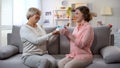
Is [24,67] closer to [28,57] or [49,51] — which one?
[28,57]

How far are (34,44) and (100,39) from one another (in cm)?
102

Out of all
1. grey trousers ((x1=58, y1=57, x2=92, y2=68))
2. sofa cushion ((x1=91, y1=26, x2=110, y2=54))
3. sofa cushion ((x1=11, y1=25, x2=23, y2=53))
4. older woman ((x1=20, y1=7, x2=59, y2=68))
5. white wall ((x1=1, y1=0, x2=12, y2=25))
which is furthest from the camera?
white wall ((x1=1, y1=0, x2=12, y2=25))

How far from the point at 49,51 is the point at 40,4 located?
2959 millimetres

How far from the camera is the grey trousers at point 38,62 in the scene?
2445mm

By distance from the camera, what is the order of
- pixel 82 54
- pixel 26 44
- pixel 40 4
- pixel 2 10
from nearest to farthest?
pixel 82 54, pixel 26 44, pixel 2 10, pixel 40 4

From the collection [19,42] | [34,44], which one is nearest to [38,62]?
[34,44]

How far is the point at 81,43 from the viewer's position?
7.99 ft

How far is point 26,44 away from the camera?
271 centimetres

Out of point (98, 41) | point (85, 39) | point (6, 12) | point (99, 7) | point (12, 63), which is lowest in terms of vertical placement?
point (12, 63)

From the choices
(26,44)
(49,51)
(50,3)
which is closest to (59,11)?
(50,3)

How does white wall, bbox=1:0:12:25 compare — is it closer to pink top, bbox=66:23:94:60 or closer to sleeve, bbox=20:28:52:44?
sleeve, bbox=20:28:52:44

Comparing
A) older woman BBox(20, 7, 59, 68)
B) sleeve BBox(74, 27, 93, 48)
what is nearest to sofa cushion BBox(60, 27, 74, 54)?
older woman BBox(20, 7, 59, 68)

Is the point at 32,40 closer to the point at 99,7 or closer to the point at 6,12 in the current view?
the point at 6,12

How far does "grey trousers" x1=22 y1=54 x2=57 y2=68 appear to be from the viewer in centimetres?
245
